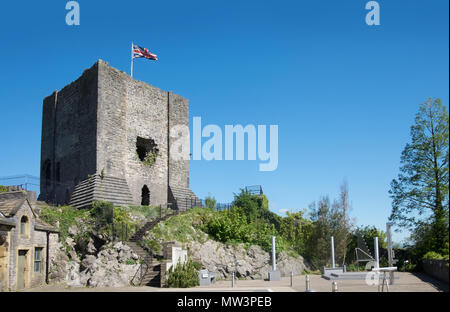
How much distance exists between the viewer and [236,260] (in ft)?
80.6

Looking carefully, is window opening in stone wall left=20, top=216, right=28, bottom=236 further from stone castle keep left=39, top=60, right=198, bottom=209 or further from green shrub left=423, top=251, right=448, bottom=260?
green shrub left=423, top=251, right=448, bottom=260

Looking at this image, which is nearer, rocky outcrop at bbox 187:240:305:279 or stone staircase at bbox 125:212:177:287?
stone staircase at bbox 125:212:177:287

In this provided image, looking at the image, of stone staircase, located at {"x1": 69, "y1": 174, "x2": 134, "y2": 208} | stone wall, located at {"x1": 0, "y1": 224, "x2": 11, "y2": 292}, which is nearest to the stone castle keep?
stone staircase, located at {"x1": 69, "y1": 174, "x2": 134, "y2": 208}

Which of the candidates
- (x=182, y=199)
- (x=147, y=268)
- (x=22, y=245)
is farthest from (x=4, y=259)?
(x=182, y=199)

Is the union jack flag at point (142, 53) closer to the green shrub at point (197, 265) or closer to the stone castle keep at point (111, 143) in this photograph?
the stone castle keep at point (111, 143)

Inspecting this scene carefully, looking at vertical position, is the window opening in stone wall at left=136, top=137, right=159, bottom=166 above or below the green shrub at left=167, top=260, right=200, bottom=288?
above

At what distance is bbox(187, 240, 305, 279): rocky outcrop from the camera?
77.3ft

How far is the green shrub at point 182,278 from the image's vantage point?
18.2m

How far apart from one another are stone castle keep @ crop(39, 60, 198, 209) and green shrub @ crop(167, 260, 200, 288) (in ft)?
31.0

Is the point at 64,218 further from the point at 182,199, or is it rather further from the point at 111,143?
the point at 182,199

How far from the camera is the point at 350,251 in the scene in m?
30.7

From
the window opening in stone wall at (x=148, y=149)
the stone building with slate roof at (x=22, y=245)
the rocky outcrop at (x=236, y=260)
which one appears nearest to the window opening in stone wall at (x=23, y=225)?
the stone building with slate roof at (x=22, y=245)
